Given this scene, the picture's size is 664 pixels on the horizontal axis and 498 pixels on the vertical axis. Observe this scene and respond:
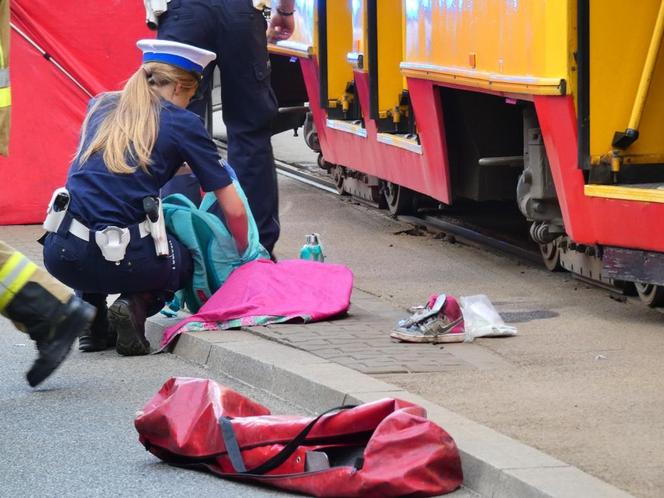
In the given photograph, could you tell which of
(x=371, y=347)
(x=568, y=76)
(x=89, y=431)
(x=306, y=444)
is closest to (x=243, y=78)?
(x=568, y=76)

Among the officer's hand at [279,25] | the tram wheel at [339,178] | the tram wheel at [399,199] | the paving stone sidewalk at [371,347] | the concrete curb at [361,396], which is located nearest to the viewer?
the concrete curb at [361,396]

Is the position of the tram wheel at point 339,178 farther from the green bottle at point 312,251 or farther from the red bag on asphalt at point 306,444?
the red bag on asphalt at point 306,444

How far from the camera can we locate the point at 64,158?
11.2m

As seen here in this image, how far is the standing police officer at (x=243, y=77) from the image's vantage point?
8352 mm

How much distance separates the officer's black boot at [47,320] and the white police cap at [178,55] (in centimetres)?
170

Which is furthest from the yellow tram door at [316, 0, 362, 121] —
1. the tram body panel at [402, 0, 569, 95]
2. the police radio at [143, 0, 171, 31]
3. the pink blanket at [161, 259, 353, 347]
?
the pink blanket at [161, 259, 353, 347]

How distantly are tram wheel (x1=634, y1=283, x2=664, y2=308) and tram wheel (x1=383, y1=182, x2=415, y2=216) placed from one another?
3896 millimetres

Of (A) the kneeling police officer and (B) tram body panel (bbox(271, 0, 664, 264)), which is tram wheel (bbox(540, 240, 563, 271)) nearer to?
(B) tram body panel (bbox(271, 0, 664, 264))

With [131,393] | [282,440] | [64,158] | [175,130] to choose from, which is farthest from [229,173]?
[64,158]

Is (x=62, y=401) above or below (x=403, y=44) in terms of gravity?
below

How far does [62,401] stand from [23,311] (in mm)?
642

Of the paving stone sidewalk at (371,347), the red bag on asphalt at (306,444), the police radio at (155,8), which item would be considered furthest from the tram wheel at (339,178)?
the red bag on asphalt at (306,444)

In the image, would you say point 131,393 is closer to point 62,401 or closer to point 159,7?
point 62,401

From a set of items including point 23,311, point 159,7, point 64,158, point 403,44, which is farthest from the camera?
point 64,158
